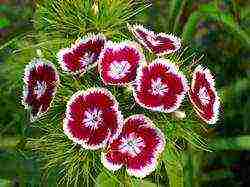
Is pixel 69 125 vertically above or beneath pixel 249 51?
beneath

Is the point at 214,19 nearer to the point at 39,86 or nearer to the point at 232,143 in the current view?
the point at 232,143

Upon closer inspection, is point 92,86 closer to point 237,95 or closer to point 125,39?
point 125,39

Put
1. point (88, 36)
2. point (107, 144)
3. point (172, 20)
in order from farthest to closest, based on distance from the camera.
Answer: point (172, 20) → point (88, 36) → point (107, 144)

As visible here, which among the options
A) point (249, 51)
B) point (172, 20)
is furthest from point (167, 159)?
point (249, 51)

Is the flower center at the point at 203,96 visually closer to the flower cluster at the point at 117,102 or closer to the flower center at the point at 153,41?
the flower cluster at the point at 117,102

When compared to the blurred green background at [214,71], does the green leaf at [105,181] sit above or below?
below

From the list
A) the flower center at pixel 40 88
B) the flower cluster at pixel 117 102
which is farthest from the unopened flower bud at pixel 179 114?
the flower center at pixel 40 88

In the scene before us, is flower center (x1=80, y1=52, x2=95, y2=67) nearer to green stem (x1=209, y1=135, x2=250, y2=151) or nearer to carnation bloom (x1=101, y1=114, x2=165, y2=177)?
carnation bloom (x1=101, y1=114, x2=165, y2=177)
